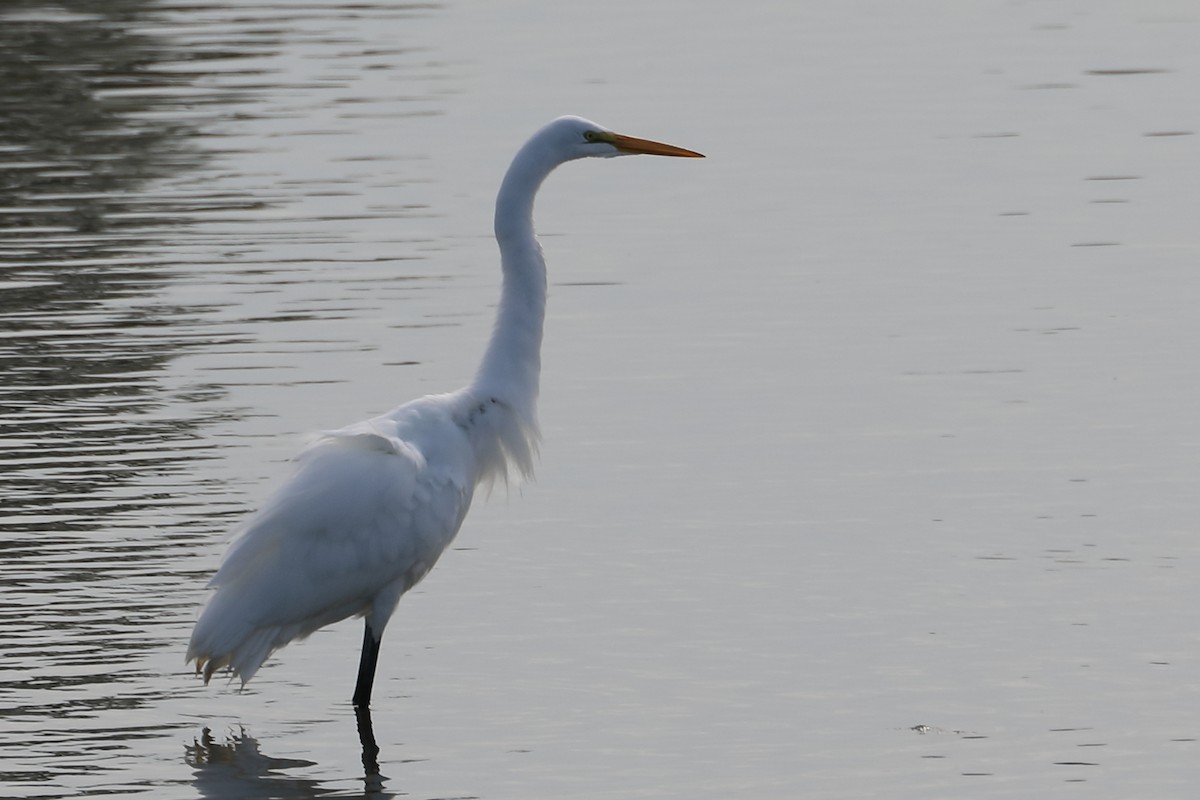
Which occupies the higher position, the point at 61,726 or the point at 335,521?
the point at 335,521

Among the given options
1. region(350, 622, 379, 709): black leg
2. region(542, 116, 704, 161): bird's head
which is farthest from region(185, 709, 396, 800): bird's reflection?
region(542, 116, 704, 161): bird's head

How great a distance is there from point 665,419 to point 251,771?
14.7 feet

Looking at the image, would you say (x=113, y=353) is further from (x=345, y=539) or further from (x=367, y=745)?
(x=367, y=745)

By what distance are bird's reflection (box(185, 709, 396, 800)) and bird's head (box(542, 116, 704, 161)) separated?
2.51m

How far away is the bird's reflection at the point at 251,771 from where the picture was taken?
7.77 meters

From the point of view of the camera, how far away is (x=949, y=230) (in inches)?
617

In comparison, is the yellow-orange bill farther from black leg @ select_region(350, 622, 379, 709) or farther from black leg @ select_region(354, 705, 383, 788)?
black leg @ select_region(354, 705, 383, 788)

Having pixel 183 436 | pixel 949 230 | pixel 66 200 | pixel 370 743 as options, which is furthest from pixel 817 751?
pixel 66 200

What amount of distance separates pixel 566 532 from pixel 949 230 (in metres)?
6.22

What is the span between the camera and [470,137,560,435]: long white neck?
899 cm

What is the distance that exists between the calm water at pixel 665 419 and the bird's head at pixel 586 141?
1.63 m

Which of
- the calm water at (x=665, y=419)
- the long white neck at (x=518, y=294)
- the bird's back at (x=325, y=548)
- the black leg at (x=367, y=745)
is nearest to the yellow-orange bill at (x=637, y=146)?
the long white neck at (x=518, y=294)

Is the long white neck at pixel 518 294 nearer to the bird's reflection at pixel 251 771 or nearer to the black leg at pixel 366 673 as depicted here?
the black leg at pixel 366 673

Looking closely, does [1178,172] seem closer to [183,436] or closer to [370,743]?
[183,436]
